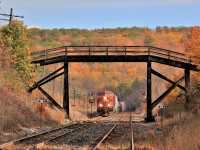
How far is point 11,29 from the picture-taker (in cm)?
4056

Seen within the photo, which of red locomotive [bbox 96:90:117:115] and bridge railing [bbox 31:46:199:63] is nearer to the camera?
bridge railing [bbox 31:46:199:63]

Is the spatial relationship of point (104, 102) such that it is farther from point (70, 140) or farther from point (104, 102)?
point (70, 140)

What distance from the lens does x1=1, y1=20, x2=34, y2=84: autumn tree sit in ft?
126

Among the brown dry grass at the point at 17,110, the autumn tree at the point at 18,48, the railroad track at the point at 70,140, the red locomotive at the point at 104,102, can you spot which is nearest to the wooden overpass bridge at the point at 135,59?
the autumn tree at the point at 18,48

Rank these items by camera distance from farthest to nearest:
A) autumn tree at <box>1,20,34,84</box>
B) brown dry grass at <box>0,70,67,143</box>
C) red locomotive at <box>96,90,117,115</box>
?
red locomotive at <box>96,90,117,115</box>, autumn tree at <box>1,20,34,84</box>, brown dry grass at <box>0,70,67,143</box>

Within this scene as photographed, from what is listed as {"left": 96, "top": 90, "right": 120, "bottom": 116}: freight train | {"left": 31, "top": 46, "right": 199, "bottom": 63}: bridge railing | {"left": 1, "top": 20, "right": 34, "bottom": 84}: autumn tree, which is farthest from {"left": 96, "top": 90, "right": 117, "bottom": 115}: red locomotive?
{"left": 1, "top": 20, "right": 34, "bottom": 84}: autumn tree

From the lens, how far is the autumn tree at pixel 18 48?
38.5 m

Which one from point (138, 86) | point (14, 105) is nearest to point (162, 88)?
point (138, 86)

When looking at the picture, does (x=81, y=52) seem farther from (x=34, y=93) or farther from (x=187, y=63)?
(x=187, y=63)

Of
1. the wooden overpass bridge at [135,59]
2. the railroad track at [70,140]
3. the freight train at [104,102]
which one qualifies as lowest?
the freight train at [104,102]

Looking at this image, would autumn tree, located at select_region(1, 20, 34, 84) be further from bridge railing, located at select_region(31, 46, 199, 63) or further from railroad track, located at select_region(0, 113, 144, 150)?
railroad track, located at select_region(0, 113, 144, 150)

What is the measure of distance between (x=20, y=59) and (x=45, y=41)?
442 ft

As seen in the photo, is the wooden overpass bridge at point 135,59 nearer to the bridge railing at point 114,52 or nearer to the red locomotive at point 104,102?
the bridge railing at point 114,52

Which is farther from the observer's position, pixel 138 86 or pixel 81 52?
pixel 138 86
